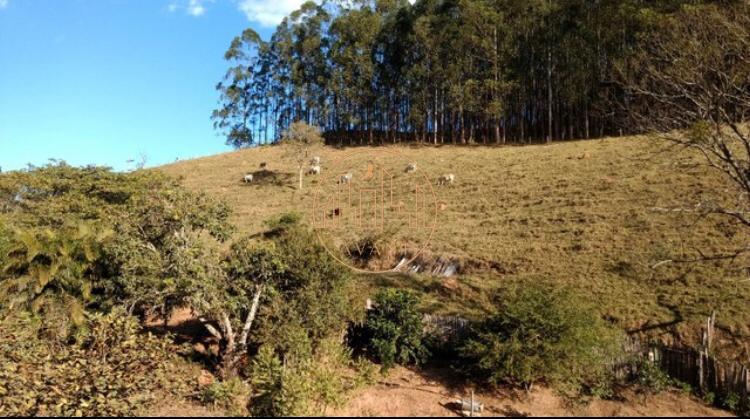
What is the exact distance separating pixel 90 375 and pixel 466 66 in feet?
146

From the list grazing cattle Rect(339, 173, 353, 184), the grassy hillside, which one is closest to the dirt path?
the grassy hillside

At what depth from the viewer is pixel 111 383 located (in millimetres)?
7613

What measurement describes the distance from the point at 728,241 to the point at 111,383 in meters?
20.5

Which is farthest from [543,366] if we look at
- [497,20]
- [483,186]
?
[497,20]

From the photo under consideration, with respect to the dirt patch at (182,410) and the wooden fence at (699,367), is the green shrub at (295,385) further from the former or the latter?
the wooden fence at (699,367)

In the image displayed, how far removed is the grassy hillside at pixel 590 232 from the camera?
13.9 meters

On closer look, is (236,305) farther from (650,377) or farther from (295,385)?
(650,377)

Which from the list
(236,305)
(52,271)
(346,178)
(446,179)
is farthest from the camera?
(346,178)

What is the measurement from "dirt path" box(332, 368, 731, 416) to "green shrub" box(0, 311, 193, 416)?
3.87 meters

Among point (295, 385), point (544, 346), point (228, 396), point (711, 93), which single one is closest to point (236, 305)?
point (228, 396)

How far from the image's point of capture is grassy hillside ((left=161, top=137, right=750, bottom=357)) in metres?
13.9

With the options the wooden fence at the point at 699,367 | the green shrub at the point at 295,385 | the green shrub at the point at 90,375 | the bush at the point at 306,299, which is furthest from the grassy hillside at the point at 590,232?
the green shrub at the point at 90,375

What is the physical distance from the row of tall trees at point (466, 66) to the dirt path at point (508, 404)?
30.0m

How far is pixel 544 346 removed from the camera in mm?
10773
